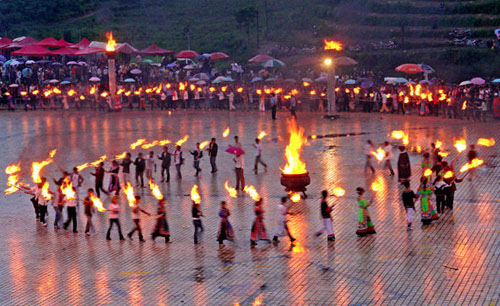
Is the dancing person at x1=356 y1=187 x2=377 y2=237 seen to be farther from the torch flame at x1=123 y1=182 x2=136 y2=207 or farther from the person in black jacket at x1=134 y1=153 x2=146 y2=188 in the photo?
the person in black jacket at x1=134 y1=153 x2=146 y2=188

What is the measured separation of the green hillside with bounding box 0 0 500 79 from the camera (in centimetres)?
5050

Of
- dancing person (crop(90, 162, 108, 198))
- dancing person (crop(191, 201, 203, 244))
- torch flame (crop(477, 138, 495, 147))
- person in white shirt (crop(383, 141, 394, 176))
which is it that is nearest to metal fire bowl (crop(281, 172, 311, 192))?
person in white shirt (crop(383, 141, 394, 176))

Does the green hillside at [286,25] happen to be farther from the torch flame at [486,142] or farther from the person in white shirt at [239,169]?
the person in white shirt at [239,169]

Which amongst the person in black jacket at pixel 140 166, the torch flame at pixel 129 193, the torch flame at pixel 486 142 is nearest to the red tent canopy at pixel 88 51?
the person in black jacket at pixel 140 166

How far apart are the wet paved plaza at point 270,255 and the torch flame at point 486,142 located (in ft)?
8.65

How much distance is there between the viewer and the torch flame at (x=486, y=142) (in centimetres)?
2891

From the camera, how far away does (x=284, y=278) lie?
14.5 m

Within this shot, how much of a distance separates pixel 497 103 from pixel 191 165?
16946mm

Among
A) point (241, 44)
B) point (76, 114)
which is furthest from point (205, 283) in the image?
point (241, 44)

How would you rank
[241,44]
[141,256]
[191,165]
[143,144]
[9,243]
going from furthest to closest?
[241,44] → [143,144] → [191,165] → [9,243] → [141,256]

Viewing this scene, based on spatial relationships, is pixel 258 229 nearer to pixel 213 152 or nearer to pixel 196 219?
pixel 196 219

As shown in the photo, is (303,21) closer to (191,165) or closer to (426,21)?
(426,21)

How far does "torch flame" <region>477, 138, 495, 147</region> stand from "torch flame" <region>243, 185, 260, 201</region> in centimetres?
1084

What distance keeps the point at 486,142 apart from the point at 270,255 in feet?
52.5
